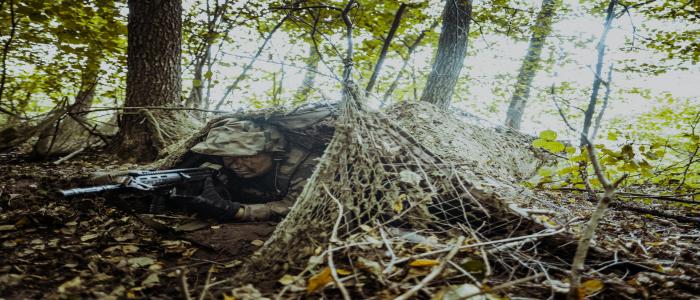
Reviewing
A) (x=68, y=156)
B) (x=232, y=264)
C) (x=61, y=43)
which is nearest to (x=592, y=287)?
(x=232, y=264)

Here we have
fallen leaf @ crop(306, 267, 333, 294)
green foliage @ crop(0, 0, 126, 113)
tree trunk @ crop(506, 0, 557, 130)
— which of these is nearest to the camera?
fallen leaf @ crop(306, 267, 333, 294)

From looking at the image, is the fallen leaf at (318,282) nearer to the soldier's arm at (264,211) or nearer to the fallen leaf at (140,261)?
the fallen leaf at (140,261)

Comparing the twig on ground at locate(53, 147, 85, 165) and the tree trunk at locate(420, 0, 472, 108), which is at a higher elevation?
the tree trunk at locate(420, 0, 472, 108)

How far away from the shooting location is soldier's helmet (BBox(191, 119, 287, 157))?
302 cm

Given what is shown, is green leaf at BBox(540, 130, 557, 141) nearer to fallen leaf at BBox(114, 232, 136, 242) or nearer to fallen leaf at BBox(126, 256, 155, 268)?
fallen leaf at BBox(126, 256, 155, 268)

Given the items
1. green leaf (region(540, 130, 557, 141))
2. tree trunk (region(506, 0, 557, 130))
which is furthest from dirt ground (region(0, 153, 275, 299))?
tree trunk (region(506, 0, 557, 130))

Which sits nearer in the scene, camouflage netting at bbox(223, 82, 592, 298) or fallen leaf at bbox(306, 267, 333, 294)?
fallen leaf at bbox(306, 267, 333, 294)

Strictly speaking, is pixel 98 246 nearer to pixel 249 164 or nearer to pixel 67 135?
pixel 249 164

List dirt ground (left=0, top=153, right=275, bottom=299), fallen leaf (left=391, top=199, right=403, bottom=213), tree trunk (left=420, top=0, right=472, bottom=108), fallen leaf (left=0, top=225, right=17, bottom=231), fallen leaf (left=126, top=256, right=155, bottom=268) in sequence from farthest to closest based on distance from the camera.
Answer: tree trunk (left=420, top=0, right=472, bottom=108) < fallen leaf (left=0, top=225, right=17, bottom=231) < fallen leaf (left=126, top=256, right=155, bottom=268) < fallen leaf (left=391, top=199, right=403, bottom=213) < dirt ground (left=0, top=153, right=275, bottom=299)

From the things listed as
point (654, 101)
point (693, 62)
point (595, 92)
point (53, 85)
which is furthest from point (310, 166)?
point (654, 101)

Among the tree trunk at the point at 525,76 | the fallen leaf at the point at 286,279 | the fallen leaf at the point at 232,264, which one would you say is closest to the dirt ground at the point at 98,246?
the fallen leaf at the point at 232,264

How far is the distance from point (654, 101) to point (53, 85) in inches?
479

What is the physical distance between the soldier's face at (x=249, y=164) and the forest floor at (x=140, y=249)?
649 millimetres

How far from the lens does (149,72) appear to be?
158 inches
